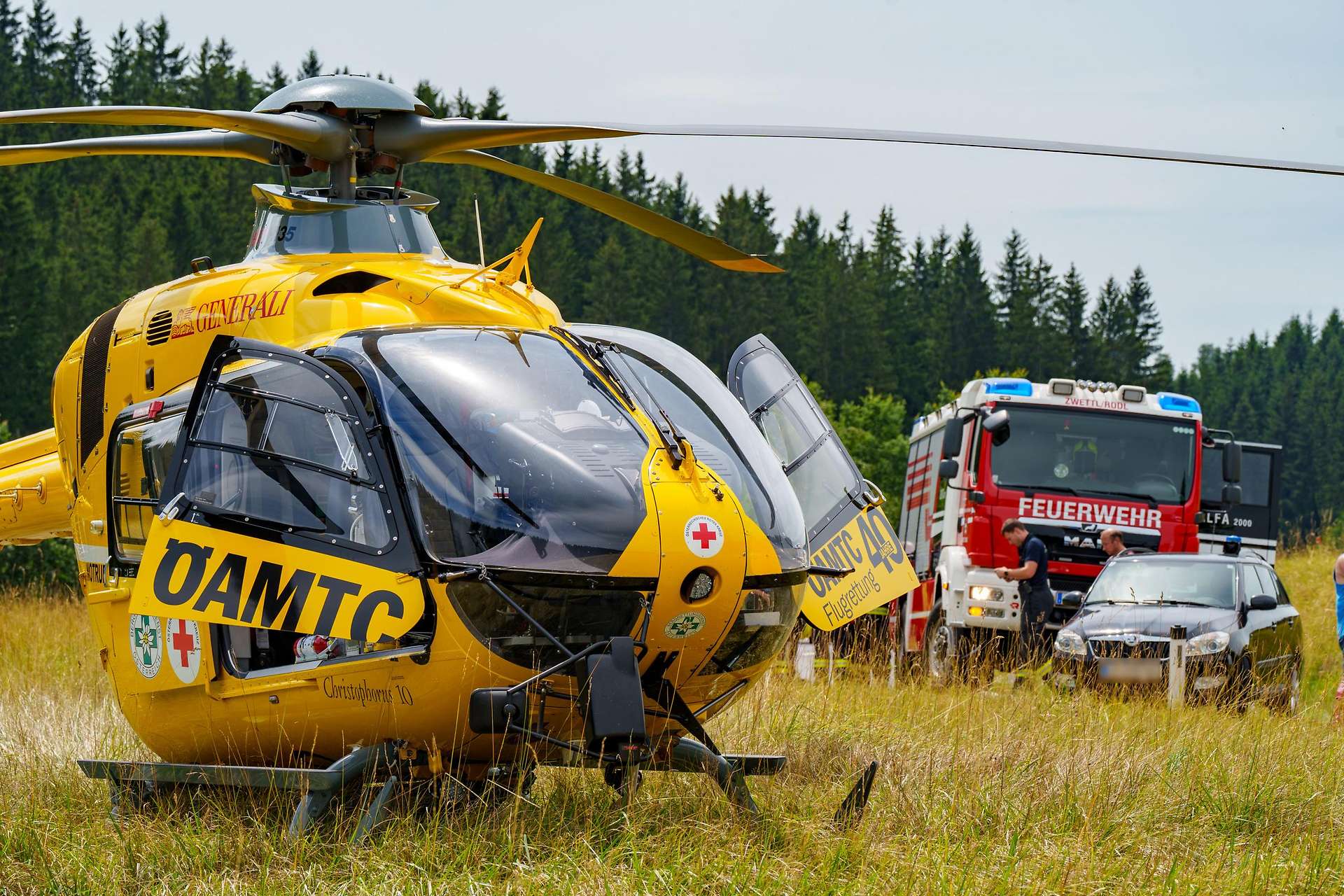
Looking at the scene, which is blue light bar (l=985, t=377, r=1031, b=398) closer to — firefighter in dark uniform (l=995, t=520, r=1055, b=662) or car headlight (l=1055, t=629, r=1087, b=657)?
firefighter in dark uniform (l=995, t=520, r=1055, b=662)

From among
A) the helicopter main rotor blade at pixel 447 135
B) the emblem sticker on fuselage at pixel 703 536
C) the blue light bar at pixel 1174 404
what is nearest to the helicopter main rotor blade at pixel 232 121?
the helicopter main rotor blade at pixel 447 135

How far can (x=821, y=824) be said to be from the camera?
20.4 feet

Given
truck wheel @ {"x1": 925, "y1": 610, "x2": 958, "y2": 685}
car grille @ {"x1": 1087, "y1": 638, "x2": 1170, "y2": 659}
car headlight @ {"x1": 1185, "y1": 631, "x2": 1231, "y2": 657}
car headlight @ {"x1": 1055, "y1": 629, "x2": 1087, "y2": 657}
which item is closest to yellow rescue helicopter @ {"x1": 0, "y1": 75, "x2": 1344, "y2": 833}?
car grille @ {"x1": 1087, "y1": 638, "x2": 1170, "y2": 659}

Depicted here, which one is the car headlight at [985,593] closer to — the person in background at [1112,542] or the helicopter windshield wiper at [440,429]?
the person in background at [1112,542]

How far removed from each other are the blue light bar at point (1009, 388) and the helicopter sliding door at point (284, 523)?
10.9m

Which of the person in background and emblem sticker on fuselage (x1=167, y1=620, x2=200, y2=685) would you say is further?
the person in background

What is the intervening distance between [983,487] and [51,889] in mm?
11191

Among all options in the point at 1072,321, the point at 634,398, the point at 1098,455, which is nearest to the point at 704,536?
the point at 634,398

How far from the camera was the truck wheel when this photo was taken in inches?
546

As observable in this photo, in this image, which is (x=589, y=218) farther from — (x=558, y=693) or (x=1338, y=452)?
(x=558, y=693)

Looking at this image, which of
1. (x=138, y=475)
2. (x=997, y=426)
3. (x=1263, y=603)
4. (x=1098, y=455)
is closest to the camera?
(x=138, y=475)

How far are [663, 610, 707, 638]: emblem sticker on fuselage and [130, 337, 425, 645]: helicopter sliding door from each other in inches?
35.4

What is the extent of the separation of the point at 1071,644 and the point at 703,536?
24.2ft

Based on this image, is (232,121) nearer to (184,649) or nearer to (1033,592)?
(184,649)
